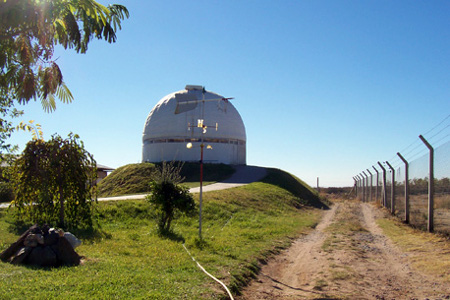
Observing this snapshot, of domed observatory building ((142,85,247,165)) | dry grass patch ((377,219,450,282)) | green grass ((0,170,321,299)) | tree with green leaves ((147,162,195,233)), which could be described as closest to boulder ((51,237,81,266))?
green grass ((0,170,321,299))

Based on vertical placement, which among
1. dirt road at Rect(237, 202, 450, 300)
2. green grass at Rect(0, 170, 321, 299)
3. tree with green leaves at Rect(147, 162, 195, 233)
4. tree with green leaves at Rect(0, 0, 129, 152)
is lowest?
dirt road at Rect(237, 202, 450, 300)

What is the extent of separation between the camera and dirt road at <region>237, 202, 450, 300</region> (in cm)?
611

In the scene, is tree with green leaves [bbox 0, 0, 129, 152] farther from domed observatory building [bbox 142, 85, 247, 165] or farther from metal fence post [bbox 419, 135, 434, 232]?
domed observatory building [bbox 142, 85, 247, 165]

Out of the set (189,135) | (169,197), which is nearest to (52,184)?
(169,197)

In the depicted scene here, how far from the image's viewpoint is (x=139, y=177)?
29.0 meters

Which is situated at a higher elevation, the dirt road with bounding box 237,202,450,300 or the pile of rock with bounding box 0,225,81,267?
the pile of rock with bounding box 0,225,81,267

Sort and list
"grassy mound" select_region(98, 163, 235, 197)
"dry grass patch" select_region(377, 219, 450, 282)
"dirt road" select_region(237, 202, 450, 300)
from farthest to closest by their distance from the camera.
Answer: "grassy mound" select_region(98, 163, 235, 197) → "dry grass patch" select_region(377, 219, 450, 282) → "dirt road" select_region(237, 202, 450, 300)

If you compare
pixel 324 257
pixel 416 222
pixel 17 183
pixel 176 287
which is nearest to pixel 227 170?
pixel 416 222

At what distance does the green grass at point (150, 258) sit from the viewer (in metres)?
5.41

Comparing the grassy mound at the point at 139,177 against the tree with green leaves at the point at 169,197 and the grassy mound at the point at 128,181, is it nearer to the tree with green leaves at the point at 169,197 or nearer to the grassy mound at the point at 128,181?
the grassy mound at the point at 128,181

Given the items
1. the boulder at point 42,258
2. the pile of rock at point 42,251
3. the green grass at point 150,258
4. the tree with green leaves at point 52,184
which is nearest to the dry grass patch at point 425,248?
the green grass at point 150,258

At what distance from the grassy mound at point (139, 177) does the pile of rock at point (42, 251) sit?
18.4m

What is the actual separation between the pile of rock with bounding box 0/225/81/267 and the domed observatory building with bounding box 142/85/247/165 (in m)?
28.5

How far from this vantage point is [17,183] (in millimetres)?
11945
